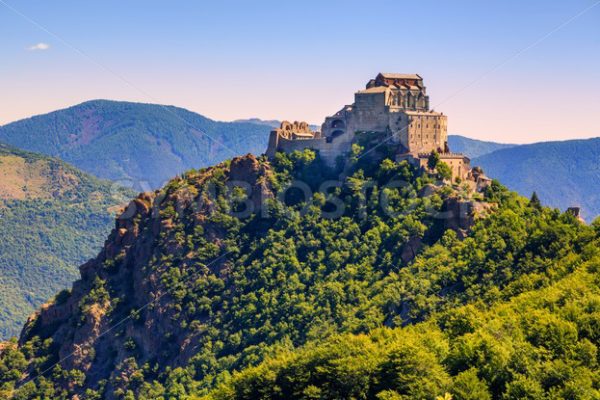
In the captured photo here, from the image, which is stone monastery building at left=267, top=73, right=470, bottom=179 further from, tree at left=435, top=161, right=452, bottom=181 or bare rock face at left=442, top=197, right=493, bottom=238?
bare rock face at left=442, top=197, right=493, bottom=238

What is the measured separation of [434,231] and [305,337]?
19.6 metres

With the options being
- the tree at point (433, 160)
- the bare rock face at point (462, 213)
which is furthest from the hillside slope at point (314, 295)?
the tree at point (433, 160)

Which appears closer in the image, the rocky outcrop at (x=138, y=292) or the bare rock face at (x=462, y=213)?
the bare rock face at (x=462, y=213)

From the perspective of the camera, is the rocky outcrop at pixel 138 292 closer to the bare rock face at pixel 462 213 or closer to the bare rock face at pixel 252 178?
the bare rock face at pixel 252 178

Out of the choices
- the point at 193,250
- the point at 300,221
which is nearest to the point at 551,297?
the point at 300,221

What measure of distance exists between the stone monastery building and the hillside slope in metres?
2.90

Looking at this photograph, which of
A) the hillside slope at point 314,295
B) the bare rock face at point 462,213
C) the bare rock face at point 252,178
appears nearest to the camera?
the hillside slope at point 314,295

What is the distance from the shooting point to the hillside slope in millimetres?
66312

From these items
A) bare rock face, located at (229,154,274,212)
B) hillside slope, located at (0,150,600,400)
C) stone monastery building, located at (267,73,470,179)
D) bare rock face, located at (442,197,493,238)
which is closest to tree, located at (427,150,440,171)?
stone monastery building, located at (267,73,470,179)

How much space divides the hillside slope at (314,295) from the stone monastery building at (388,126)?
9.51ft

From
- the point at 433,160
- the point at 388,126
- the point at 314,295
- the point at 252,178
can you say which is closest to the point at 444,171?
the point at 433,160

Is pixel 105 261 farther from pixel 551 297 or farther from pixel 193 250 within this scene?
pixel 551 297

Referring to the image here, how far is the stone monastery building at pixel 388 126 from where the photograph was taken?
385ft

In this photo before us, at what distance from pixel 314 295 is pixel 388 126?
2556 cm
